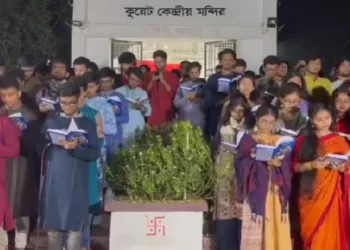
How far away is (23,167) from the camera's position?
6.36m

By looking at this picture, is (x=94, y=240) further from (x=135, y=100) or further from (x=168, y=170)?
(x=135, y=100)

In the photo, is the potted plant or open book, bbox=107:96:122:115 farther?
open book, bbox=107:96:122:115

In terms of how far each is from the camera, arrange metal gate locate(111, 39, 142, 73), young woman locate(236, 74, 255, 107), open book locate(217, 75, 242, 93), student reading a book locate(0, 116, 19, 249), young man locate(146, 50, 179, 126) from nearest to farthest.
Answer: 1. student reading a book locate(0, 116, 19, 249)
2. young woman locate(236, 74, 255, 107)
3. open book locate(217, 75, 242, 93)
4. young man locate(146, 50, 179, 126)
5. metal gate locate(111, 39, 142, 73)

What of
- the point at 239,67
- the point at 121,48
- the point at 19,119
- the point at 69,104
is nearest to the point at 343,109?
the point at 239,67

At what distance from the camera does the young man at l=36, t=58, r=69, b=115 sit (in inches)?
268

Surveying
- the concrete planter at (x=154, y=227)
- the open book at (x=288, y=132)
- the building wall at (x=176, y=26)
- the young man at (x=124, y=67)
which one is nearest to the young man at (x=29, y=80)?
the young man at (x=124, y=67)

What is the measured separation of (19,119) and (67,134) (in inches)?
34.7

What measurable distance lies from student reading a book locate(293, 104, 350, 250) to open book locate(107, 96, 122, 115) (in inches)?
75.7

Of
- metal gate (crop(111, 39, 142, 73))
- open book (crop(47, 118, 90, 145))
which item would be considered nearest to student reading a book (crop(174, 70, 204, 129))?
open book (crop(47, 118, 90, 145))

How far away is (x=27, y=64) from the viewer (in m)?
8.04

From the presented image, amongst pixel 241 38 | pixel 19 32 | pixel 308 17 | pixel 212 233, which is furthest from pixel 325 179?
pixel 308 17

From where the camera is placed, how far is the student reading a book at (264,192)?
5867 millimetres

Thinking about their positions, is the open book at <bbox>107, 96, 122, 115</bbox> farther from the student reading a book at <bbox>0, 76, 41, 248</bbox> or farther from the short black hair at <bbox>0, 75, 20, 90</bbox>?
the short black hair at <bbox>0, 75, 20, 90</bbox>

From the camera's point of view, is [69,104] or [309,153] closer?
[69,104]
